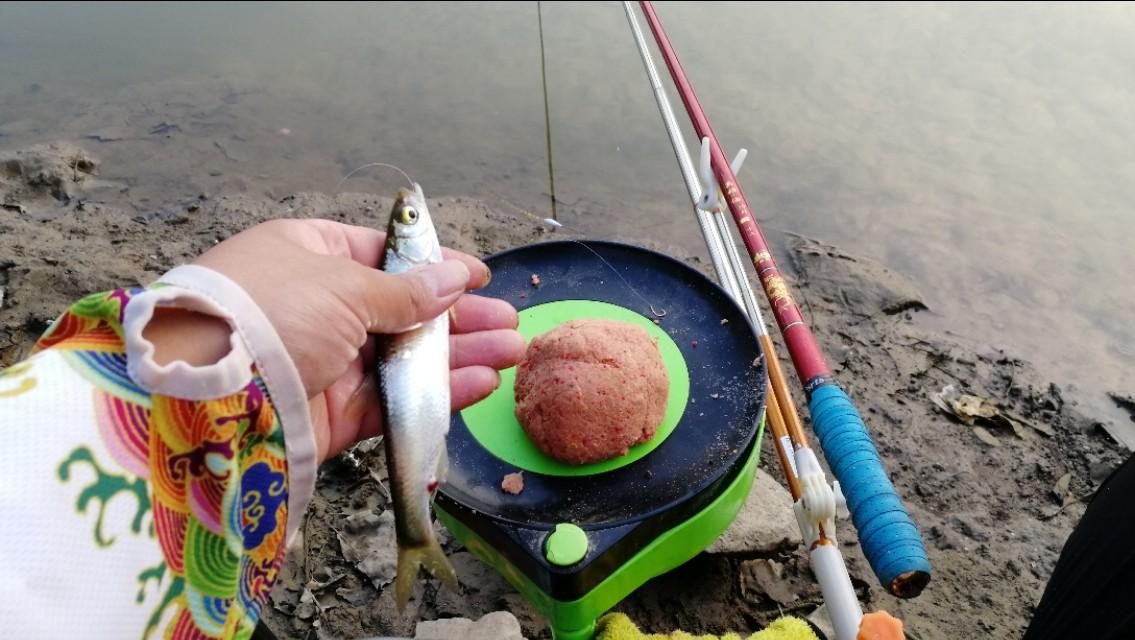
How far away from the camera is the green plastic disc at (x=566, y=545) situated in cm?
190

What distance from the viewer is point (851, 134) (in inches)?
234

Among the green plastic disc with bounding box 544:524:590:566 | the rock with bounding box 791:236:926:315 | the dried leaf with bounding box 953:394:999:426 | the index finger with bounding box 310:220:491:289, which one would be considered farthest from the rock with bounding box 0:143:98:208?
the dried leaf with bounding box 953:394:999:426

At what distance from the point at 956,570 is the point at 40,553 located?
3.03 m

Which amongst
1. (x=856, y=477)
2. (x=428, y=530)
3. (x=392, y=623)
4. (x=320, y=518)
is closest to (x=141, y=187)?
(x=320, y=518)

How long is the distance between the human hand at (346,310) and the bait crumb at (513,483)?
30 centimetres

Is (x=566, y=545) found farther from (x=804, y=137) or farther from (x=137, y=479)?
(x=804, y=137)

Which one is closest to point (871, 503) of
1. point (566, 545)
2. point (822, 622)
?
point (566, 545)

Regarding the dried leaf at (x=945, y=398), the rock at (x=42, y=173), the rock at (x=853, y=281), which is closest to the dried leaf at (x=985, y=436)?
the dried leaf at (x=945, y=398)

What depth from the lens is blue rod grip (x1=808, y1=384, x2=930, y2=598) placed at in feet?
5.36

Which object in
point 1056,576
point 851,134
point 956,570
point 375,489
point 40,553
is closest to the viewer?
point 40,553

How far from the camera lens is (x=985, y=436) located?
11.5 feet

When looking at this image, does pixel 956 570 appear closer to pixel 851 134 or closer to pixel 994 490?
pixel 994 490

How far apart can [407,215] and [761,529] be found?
5.98 ft

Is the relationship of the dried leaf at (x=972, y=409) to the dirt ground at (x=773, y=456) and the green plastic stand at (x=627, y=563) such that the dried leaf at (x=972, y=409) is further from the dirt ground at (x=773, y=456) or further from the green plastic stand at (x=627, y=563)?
the green plastic stand at (x=627, y=563)
